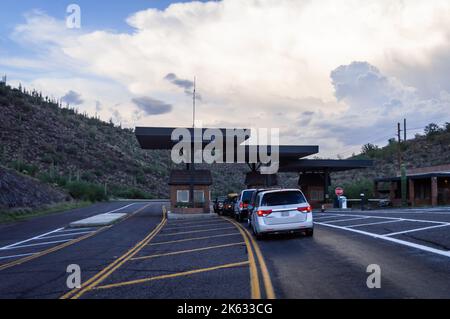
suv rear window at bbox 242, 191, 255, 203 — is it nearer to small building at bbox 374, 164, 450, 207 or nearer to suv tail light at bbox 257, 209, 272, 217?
suv tail light at bbox 257, 209, 272, 217

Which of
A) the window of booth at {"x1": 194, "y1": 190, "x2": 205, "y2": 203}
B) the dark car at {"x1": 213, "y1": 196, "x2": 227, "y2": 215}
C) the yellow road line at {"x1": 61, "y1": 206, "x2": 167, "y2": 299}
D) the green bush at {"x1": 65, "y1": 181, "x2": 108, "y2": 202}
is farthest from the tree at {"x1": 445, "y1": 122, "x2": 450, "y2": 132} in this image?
the yellow road line at {"x1": 61, "y1": 206, "x2": 167, "y2": 299}

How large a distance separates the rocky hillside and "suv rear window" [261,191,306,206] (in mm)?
22629

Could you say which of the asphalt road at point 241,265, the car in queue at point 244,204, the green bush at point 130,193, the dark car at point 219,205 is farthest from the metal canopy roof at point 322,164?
the green bush at point 130,193

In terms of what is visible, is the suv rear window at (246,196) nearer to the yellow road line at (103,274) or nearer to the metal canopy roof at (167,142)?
the metal canopy roof at (167,142)

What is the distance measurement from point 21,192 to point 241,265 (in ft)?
112

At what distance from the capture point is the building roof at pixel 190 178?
1495 inches

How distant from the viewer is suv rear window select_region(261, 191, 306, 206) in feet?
56.2

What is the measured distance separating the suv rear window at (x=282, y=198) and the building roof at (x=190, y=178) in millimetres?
20910

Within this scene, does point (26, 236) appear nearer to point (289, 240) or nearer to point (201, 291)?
point (289, 240)

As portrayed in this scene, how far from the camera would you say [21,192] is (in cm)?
4147

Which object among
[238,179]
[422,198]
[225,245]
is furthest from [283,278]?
[238,179]

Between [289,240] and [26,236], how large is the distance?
11846mm

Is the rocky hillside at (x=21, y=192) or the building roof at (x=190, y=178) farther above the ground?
the building roof at (x=190, y=178)

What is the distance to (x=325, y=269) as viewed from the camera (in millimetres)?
10562
